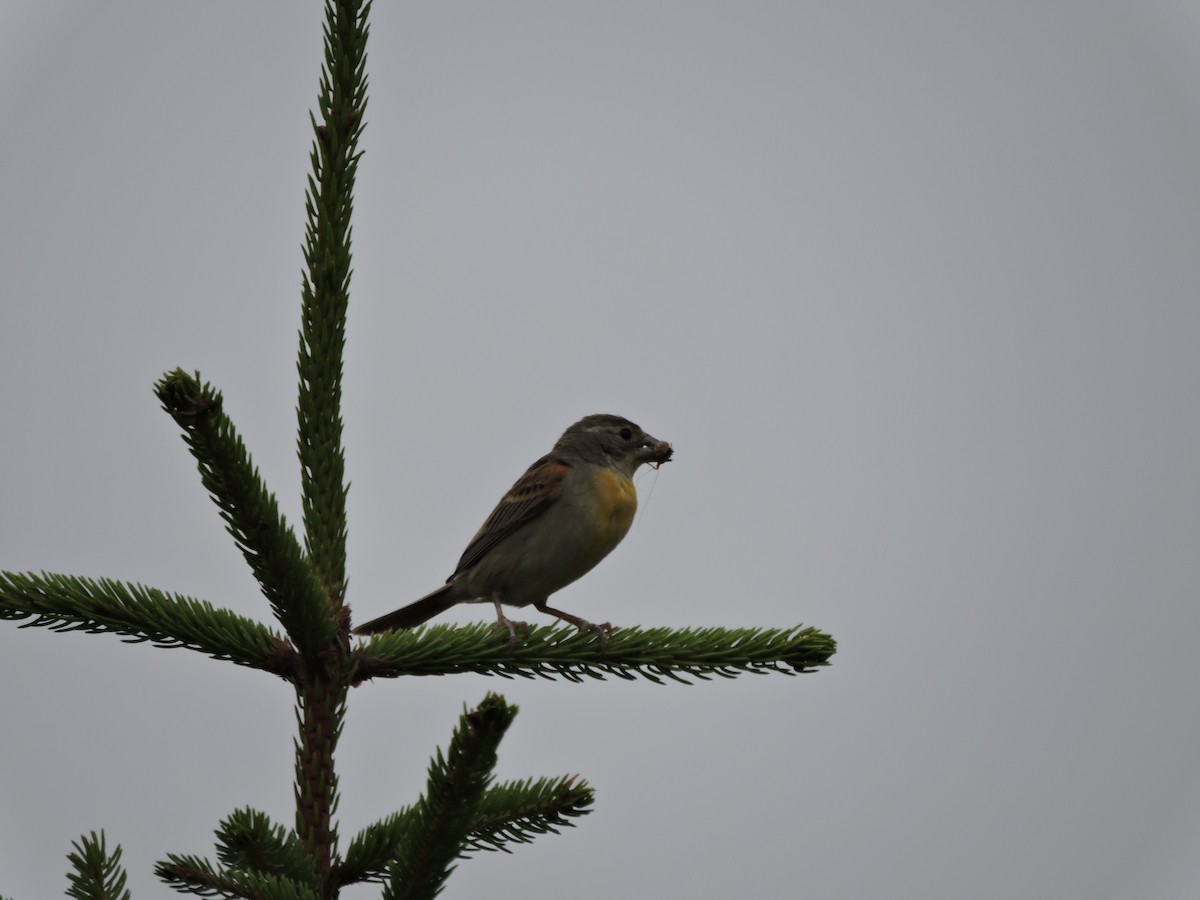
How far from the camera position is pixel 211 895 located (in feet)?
10.1

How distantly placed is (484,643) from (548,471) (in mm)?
3481

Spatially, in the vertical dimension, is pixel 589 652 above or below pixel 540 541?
below

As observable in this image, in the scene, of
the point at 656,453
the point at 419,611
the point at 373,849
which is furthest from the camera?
the point at 656,453

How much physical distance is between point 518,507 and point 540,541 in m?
0.33

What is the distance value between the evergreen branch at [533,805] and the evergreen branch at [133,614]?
0.89 metres

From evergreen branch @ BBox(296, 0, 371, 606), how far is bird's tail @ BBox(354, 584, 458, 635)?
2678 mm

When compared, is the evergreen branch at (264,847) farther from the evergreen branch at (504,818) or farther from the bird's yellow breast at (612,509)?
Result: the bird's yellow breast at (612,509)

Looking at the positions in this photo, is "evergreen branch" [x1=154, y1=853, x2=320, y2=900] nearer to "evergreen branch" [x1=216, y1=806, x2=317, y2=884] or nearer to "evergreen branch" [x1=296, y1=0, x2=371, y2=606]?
"evergreen branch" [x1=216, y1=806, x2=317, y2=884]

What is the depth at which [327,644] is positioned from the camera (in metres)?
3.45

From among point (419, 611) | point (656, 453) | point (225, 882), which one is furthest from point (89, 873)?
point (656, 453)

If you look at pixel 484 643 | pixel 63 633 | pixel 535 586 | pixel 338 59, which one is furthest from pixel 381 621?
pixel 338 59

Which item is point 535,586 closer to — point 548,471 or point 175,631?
point 548,471

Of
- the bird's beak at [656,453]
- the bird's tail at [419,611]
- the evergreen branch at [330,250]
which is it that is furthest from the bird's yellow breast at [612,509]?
the evergreen branch at [330,250]

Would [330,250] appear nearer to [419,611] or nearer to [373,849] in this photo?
[373,849]
